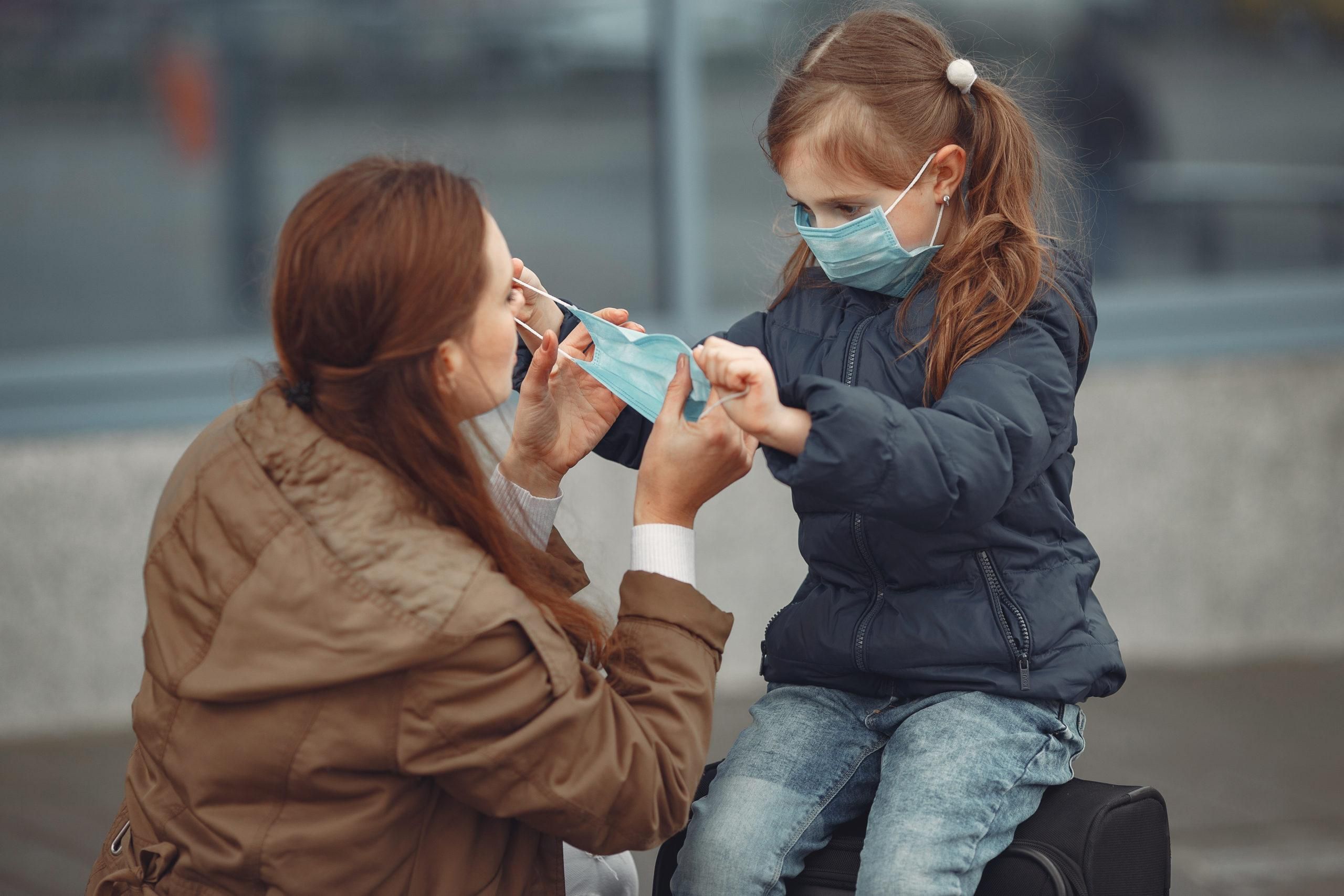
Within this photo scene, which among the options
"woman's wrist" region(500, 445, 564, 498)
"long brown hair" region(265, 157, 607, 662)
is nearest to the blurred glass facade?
"woman's wrist" region(500, 445, 564, 498)

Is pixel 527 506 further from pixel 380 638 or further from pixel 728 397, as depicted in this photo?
pixel 380 638

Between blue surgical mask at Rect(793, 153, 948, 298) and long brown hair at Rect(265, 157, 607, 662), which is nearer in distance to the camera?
long brown hair at Rect(265, 157, 607, 662)

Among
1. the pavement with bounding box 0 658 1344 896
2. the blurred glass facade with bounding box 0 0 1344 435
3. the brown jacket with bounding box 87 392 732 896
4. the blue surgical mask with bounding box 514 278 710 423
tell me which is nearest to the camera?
the brown jacket with bounding box 87 392 732 896

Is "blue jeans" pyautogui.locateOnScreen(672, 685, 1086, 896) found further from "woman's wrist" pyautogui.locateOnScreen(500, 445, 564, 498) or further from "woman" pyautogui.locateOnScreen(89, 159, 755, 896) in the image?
"woman's wrist" pyautogui.locateOnScreen(500, 445, 564, 498)

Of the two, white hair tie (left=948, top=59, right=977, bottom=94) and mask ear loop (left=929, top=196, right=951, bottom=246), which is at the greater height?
white hair tie (left=948, top=59, right=977, bottom=94)

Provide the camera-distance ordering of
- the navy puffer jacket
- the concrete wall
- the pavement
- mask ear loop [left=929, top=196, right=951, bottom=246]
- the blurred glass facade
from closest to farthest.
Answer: the navy puffer jacket < mask ear loop [left=929, top=196, right=951, bottom=246] < the pavement < the blurred glass facade < the concrete wall

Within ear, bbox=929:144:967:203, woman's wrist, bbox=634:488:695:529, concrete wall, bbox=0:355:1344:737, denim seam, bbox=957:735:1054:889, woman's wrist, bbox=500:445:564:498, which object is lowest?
concrete wall, bbox=0:355:1344:737

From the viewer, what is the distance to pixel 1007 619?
2.00 m

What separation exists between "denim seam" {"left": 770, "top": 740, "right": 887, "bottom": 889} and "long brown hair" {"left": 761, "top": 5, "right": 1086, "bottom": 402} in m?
0.53

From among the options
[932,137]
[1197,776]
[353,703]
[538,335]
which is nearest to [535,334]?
[538,335]

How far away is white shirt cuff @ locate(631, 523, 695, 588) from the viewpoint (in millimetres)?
1874

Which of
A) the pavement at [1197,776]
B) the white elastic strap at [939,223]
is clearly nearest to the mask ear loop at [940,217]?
the white elastic strap at [939,223]

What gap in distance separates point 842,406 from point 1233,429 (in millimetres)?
3571

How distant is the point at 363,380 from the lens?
5.59 feet
